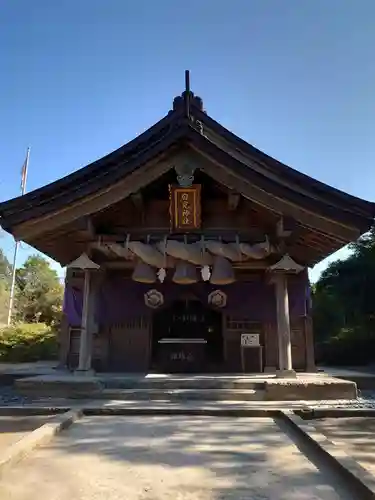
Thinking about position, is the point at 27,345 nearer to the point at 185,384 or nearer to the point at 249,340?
the point at 249,340

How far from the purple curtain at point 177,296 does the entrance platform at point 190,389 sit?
7.49 ft

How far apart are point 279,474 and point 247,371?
6.56 meters

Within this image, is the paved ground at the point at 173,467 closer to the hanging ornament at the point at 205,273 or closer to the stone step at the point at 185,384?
the stone step at the point at 185,384

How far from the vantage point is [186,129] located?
791 centimetres

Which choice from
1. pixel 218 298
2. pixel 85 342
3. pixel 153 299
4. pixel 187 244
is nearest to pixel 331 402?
pixel 218 298

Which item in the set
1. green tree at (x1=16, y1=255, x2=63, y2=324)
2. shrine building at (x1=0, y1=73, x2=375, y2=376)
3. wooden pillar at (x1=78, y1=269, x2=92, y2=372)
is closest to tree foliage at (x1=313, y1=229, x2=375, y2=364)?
shrine building at (x1=0, y1=73, x2=375, y2=376)

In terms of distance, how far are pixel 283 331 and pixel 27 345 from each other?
16.5m

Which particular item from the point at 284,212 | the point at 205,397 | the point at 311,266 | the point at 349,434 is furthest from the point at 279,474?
the point at 311,266

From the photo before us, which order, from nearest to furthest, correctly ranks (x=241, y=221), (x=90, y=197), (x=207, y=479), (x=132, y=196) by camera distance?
(x=207, y=479) < (x=90, y=197) < (x=132, y=196) < (x=241, y=221)

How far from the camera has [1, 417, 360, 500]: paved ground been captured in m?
2.81

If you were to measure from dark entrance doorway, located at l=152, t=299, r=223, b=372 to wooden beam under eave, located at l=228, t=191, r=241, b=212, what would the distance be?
2815 millimetres

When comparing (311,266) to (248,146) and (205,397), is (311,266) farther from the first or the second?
(205,397)

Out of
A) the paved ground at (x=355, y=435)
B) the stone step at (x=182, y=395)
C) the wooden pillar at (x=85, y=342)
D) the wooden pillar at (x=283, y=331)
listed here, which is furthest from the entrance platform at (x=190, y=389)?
the paved ground at (x=355, y=435)

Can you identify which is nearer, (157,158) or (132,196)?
(157,158)
